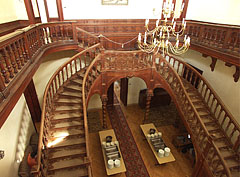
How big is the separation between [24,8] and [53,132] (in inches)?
204

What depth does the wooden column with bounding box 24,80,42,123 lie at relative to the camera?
7.32 meters

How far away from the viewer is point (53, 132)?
515 cm

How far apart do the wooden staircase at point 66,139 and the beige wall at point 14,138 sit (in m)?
1.27

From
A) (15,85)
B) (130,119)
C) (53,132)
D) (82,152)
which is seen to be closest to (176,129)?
(130,119)

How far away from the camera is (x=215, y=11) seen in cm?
755

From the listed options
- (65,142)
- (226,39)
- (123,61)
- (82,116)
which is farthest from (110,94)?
(226,39)

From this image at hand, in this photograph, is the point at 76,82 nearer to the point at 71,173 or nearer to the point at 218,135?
the point at 71,173

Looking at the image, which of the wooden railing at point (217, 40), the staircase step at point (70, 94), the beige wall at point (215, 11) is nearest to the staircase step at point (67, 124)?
the staircase step at point (70, 94)

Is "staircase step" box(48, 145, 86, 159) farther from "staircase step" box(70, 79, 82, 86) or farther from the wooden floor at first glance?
"staircase step" box(70, 79, 82, 86)

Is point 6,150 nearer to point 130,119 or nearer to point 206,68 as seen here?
point 130,119

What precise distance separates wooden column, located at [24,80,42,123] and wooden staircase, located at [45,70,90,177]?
210 centimetres

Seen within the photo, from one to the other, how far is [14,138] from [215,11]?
9676 millimetres

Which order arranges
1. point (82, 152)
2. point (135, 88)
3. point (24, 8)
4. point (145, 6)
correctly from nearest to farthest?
1. point (82, 152)
2. point (24, 8)
3. point (145, 6)
4. point (135, 88)

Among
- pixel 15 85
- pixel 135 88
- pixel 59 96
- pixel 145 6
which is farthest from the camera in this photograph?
pixel 135 88
